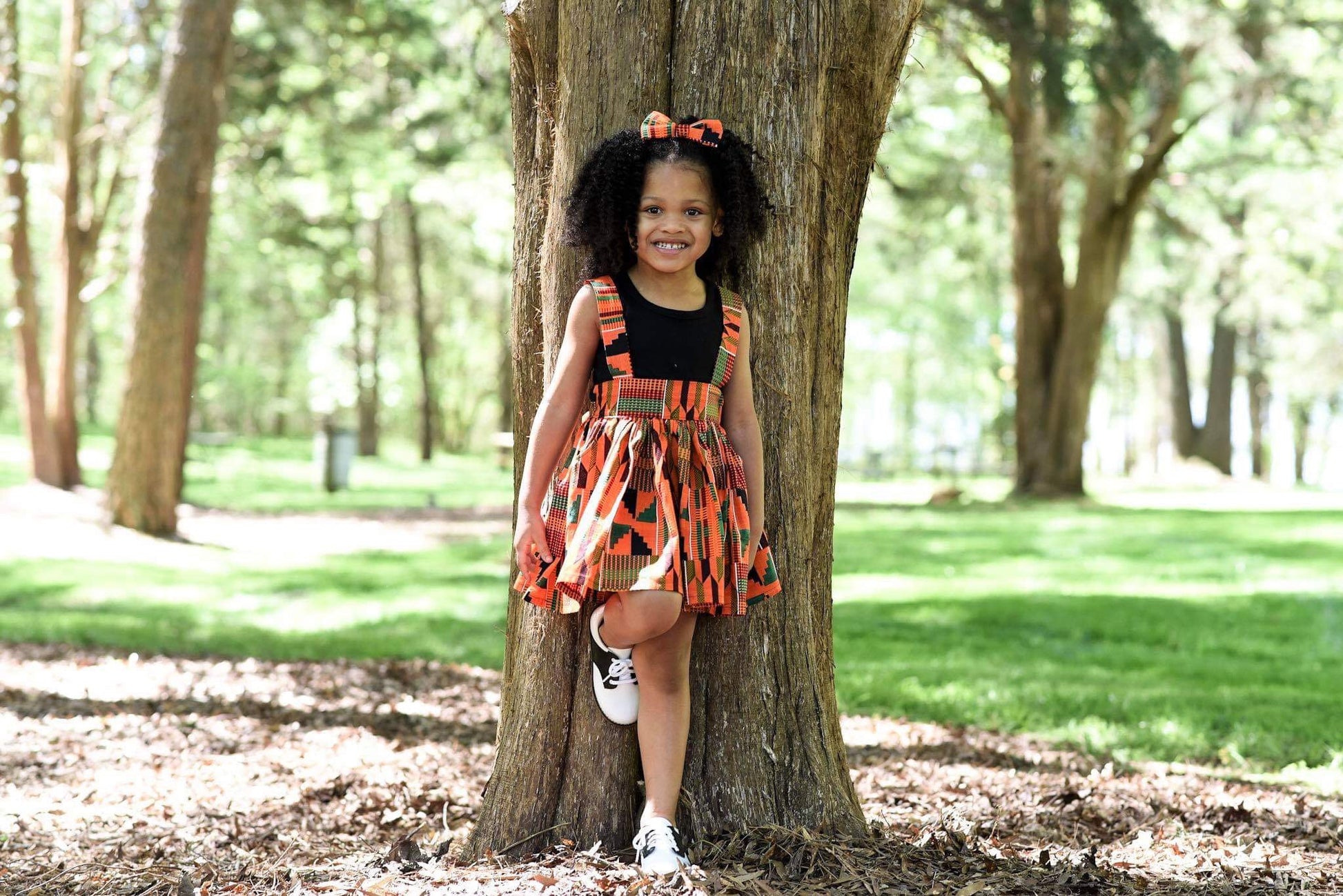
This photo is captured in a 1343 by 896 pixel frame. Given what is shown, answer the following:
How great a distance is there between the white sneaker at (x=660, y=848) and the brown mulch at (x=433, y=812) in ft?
0.20

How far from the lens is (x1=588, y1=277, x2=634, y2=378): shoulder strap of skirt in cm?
314

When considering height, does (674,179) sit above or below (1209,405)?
below

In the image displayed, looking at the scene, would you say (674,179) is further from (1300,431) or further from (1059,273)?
(1300,431)

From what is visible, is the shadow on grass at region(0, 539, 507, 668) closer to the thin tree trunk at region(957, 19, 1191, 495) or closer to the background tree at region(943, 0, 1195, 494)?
the background tree at region(943, 0, 1195, 494)

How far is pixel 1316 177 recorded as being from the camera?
62.7ft

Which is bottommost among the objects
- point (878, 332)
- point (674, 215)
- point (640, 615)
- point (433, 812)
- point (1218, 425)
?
point (433, 812)

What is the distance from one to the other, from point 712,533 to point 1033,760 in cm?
259

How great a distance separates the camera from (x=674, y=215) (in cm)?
318

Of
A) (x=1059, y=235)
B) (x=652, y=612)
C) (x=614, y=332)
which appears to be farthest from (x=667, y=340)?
(x=1059, y=235)

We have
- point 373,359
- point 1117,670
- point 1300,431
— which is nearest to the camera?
point 1117,670

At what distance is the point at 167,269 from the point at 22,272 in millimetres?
5122

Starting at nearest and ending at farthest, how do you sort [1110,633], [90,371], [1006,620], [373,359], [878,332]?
[1110,633], [1006,620], [373,359], [878,332], [90,371]

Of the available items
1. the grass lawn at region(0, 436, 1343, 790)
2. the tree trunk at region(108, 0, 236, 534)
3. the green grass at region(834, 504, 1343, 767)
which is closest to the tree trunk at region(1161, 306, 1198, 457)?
the grass lawn at region(0, 436, 1343, 790)

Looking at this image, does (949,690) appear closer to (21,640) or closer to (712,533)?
(712,533)
